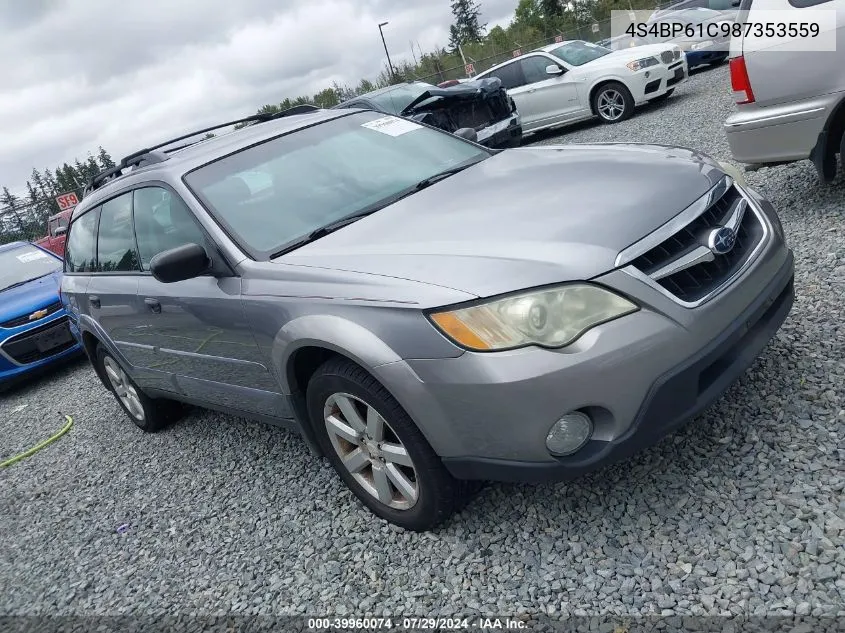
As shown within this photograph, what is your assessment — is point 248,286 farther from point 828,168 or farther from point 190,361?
point 828,168

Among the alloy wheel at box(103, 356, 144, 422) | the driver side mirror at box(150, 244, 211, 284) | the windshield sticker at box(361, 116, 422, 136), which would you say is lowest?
the alloy wheel at box(103, 356, 144, 422)

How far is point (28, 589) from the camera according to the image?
11.4ft

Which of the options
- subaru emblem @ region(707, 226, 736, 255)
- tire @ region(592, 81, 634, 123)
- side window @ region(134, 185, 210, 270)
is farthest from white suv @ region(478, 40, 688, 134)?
subaru emblem @ region(707, 226, 736, 255)

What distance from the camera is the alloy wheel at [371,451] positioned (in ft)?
8.55

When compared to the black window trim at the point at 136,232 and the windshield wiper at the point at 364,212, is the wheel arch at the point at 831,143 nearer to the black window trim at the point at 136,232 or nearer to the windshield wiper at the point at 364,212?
the windshield wiper at the point at 364,212

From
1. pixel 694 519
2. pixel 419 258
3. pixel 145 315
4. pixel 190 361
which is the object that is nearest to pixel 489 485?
pixel 694 519

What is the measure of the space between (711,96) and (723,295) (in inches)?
393

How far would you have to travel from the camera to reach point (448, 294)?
220 cm

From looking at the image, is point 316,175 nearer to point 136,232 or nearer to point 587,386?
point 136,232

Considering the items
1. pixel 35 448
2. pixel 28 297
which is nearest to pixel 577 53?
pixel 28 297

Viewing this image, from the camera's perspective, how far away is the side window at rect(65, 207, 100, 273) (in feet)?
15.2

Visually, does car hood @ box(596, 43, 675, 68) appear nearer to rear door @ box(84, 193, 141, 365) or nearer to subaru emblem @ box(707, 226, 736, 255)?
rear door @ box(84, 193, 141, 365)

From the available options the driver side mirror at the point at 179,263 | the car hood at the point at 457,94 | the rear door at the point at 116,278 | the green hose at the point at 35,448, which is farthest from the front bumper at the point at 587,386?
the car hood at the point at 457,94

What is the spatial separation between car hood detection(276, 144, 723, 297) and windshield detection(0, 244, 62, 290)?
699 centimetres
